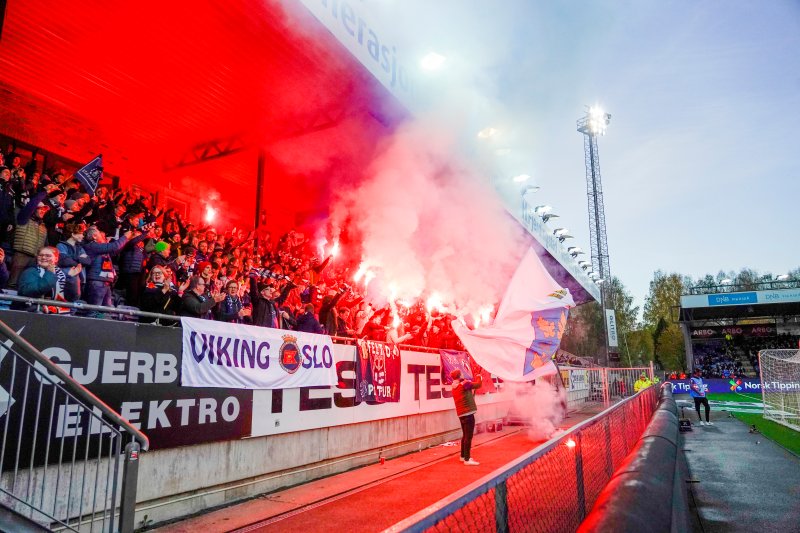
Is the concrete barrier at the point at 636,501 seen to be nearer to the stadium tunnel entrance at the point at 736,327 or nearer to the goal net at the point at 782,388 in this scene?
the goal net at the point at 782,388

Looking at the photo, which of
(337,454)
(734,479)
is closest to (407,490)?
(337,454)

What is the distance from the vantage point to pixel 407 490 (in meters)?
7.38

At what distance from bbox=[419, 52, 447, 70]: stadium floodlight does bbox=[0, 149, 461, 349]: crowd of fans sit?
632cm

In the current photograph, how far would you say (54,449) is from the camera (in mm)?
4746

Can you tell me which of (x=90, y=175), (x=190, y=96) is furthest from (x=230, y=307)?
(x=190, y=96)

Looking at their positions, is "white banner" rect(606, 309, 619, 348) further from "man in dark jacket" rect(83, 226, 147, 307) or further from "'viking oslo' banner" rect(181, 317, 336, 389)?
"man in dark jacket" rect(83, 226, 147, 307)

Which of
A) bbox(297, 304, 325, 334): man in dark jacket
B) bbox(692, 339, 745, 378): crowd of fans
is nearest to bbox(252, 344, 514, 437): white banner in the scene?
bbox(297, 304, 325, 334): man in dark jacket

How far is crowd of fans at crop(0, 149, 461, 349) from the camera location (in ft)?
21.9

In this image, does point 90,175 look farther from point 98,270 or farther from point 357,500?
point 357,500

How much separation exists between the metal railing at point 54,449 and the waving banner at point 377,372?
467cm

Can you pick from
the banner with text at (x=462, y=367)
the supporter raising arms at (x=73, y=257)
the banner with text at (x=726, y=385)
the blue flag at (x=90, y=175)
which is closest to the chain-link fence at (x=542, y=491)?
the supporter raising arms at (x=73, y=257)

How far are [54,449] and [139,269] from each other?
414 centimetres

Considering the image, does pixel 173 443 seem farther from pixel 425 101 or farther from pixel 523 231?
pixel 523 231

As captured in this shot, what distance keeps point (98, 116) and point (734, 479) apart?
16637 mm
